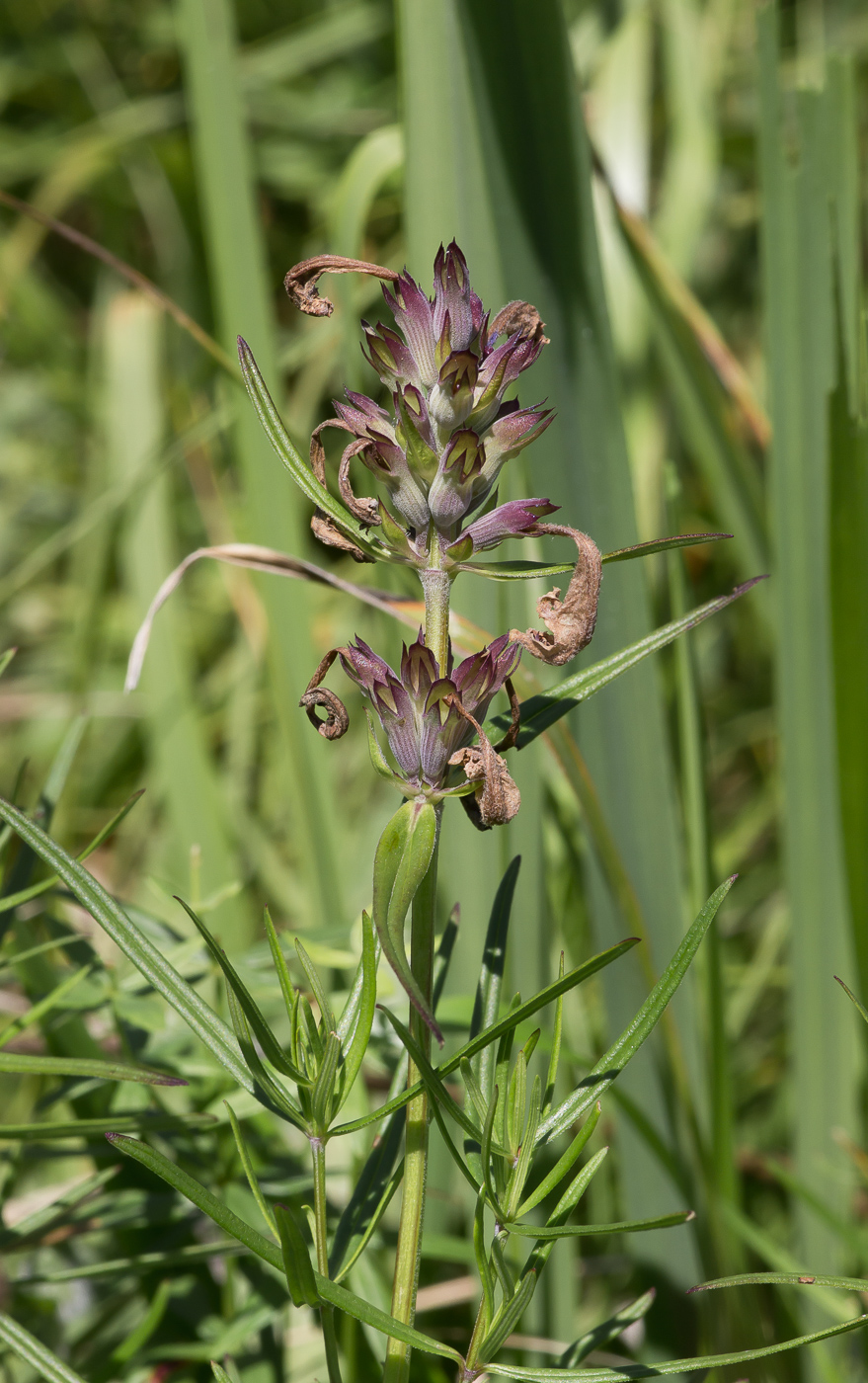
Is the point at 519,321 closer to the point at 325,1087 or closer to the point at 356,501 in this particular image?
the point at 356,501

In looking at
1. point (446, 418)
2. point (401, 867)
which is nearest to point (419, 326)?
point (446, 418)

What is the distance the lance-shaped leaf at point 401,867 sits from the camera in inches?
→ 8.5

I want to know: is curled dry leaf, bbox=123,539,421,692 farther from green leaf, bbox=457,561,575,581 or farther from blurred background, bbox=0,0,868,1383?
green leaf, bbox=457,561,575,581

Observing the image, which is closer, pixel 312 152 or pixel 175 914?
pixel 175 914

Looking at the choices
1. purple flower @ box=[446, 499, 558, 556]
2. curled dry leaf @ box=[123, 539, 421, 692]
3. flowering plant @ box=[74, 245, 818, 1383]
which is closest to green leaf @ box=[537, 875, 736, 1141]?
flowering plant @ box=[74, 245, 818, 1383]

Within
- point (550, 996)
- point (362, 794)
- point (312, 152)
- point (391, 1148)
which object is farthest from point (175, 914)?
point (312, 152)

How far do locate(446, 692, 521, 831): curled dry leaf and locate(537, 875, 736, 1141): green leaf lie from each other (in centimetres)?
5

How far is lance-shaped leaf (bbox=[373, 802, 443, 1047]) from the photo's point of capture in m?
0.22

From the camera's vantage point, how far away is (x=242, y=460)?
0.73 meters

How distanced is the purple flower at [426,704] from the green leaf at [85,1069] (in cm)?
10

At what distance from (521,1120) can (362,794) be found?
85 centimetres

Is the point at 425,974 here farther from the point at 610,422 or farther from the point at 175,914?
the point at 175,914

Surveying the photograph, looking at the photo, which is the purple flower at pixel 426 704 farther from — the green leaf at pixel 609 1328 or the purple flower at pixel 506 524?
the green leaf at pixel 609 1328

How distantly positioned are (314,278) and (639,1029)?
0.23 metres
